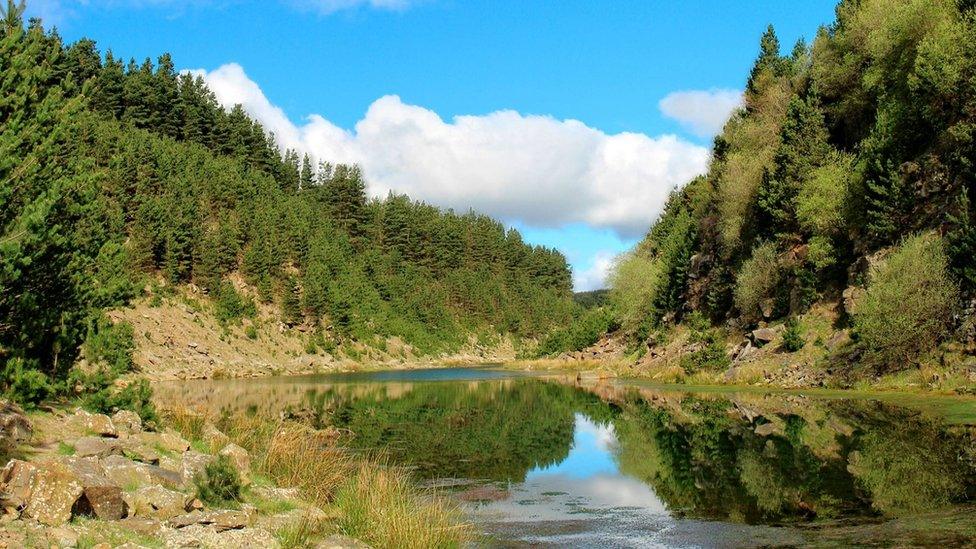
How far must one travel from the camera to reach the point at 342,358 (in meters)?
113

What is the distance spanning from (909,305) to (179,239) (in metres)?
81.5

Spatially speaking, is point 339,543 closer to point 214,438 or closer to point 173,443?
point 173,443

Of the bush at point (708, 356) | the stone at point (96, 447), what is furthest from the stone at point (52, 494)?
the bush at point (708, 356)

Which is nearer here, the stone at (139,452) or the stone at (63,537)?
the stone at (63,537)

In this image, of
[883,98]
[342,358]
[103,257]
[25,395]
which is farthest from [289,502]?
[342,358]

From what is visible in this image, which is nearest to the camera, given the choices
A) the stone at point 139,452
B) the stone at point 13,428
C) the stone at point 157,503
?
the stone at point 157,503

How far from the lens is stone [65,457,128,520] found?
12.5 metres

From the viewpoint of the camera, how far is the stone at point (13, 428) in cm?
1438

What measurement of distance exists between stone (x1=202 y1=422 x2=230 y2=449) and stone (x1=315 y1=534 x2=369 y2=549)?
7.37 meters

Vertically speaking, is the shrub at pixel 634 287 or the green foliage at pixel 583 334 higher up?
the shrub at pixel 634 287

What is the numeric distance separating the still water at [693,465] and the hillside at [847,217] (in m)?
5.86

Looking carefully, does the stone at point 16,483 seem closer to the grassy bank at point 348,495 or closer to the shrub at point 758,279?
the grassy bank at point 348,495

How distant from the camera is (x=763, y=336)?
2315 inches

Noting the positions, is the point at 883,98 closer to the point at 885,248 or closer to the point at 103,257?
the point at 885,248
